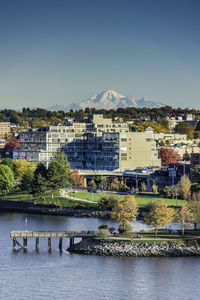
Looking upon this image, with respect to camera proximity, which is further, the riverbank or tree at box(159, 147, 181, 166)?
tree at box(159, 147, 181, 166)

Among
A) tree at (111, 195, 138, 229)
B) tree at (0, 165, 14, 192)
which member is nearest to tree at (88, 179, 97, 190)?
tree at (0, 165, 14, 192)

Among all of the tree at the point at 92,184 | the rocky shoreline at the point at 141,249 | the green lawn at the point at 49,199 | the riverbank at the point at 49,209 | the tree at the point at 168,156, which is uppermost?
the tree at the point at 168,156

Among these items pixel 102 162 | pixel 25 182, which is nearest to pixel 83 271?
pixel 25 182

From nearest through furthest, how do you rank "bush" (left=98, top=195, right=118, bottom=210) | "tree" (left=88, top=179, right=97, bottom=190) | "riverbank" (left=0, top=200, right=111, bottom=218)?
"riverbank" (left=0, top=200, right=111, bottom=218), "bush" (left=98, top=195, right=118, bottom=210), "tree" (left=88, top=179, right=97, bottom=190)

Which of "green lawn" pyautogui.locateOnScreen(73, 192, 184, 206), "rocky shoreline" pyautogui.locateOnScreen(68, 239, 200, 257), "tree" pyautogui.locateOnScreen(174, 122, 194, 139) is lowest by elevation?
"rocky shoreline" pyautogui.locateOnScreen(68, 239, 200, 257)

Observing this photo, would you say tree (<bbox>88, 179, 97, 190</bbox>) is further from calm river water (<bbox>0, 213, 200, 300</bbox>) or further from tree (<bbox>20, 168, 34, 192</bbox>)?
calm river water (<bbox>0, 213, 200, 300</bbox>)

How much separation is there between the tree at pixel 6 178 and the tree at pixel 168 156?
44.1 metres

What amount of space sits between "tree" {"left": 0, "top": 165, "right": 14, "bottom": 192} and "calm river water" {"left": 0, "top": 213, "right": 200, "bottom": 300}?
39.7 meters

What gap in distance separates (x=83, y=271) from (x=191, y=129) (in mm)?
146760

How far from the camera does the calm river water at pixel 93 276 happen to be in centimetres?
4569

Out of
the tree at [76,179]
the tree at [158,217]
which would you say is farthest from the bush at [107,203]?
the tree at [76,179]

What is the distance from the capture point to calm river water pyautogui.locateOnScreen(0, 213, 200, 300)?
150 ft

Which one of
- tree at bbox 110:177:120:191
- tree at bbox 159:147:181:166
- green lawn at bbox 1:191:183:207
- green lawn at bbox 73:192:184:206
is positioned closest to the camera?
green lawn at bbox 73:192:184:206

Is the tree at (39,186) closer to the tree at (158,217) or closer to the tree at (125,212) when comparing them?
the tree at (125,212)
